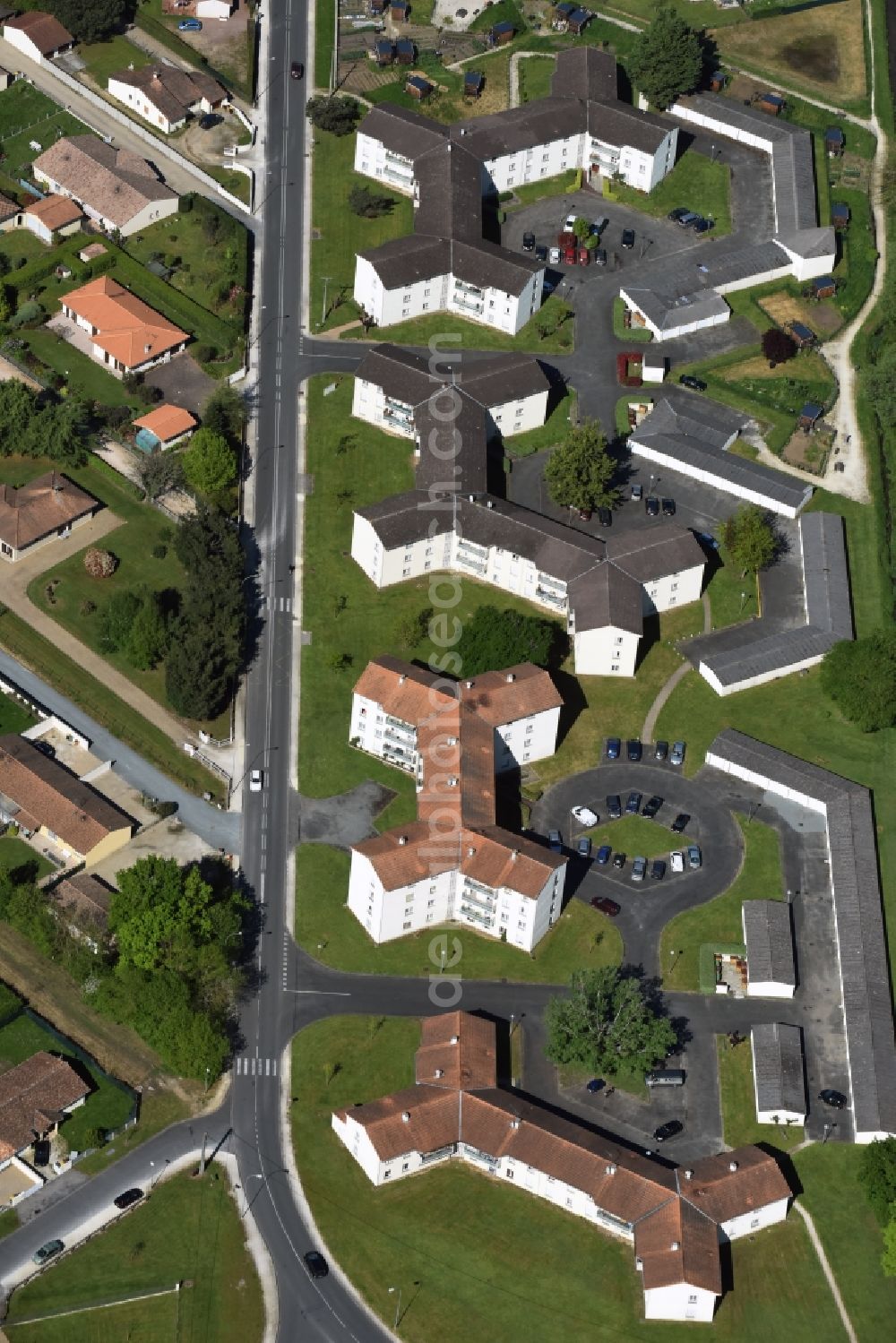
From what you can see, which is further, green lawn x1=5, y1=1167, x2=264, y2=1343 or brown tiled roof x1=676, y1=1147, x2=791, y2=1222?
brown tiled roof x1=676, y1=1147, x2=791, y2=1222

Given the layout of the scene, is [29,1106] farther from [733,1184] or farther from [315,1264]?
[733,1184]

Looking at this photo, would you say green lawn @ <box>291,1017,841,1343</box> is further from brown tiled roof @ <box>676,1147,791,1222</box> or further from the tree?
the tree

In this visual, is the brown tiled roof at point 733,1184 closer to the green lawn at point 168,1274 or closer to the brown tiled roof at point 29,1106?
the green lawn at point 168,1274

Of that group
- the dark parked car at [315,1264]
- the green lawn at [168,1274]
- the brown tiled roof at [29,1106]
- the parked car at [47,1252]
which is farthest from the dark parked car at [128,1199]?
the dark parked car at [315,1264]

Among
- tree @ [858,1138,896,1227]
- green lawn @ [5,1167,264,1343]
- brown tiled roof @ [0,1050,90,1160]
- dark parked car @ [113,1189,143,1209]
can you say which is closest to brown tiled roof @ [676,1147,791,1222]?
tree @ [858,1138,896,1227]

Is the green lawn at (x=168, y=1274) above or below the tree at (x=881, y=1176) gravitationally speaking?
below

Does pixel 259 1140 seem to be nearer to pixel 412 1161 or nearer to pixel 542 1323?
pixel 412 1161

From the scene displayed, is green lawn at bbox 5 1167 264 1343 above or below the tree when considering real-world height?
below

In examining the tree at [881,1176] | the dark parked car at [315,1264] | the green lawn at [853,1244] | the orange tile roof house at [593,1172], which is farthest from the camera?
the tree at [881,1176]
